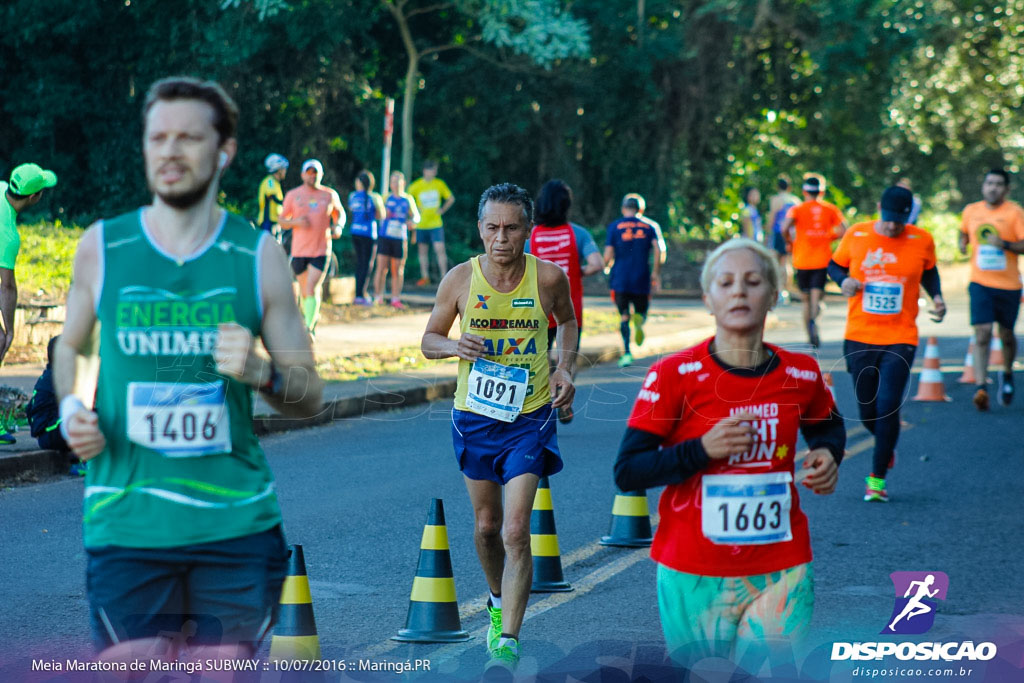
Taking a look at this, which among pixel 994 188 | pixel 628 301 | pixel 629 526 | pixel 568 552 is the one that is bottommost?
pixel 568 552

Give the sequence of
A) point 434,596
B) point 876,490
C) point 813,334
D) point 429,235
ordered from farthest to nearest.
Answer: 1. point 429,235
2. point 813,334
3. point 876,490
4. point 434,596

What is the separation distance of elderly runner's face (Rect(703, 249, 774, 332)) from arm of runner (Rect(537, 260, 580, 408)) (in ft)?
6.07

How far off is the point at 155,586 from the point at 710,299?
1.61 metres

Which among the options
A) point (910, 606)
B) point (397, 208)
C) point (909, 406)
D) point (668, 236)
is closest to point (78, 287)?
point (910, 606)

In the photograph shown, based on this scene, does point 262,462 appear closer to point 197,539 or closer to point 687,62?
point 197,539

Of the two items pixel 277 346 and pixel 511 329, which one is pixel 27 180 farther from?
pixel 277 346

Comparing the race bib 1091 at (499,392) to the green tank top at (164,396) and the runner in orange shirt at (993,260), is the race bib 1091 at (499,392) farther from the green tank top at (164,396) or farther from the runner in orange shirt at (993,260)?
the runner in orange shirt at (993,260)

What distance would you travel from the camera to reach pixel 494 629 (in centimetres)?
549

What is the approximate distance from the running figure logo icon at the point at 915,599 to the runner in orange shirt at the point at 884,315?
200 cm

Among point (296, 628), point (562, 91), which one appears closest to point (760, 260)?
point (296, 628)

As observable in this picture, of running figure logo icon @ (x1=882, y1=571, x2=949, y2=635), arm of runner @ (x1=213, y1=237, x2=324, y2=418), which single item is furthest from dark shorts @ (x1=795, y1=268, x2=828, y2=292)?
arm of runner @ (x1=213, y1=237, x2=324, y2=418)

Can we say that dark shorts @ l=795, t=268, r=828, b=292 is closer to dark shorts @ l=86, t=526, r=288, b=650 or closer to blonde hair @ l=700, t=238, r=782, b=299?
blonde hair @ l=700, t=238, r=782, b=299

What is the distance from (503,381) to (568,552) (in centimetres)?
217

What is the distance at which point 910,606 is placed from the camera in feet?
20.7
